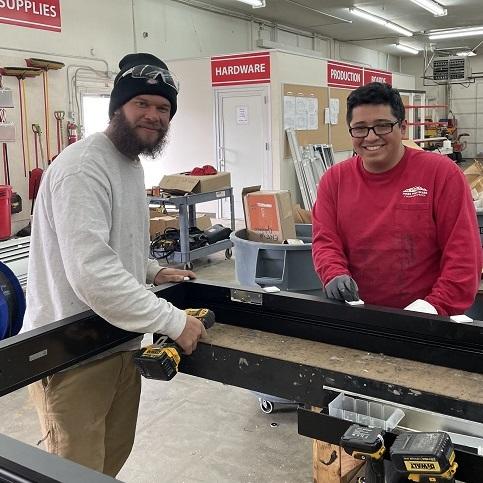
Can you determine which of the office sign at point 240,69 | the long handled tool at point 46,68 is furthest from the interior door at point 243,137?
the long handled tool at point 46,68

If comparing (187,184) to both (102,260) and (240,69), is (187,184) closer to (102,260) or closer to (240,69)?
(240,69)

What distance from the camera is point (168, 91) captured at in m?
1.67

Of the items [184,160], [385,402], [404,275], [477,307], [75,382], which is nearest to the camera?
[385,402]

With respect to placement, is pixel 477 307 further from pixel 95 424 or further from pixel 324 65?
pixel 324 65

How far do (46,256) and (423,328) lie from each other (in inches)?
39.4

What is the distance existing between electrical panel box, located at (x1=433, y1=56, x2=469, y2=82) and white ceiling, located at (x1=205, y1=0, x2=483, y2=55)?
0.84 metres

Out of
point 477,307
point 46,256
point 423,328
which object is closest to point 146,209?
point 46,256

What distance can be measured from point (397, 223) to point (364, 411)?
27.4 inches

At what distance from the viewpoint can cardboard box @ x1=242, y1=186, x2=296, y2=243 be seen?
364 centimetres

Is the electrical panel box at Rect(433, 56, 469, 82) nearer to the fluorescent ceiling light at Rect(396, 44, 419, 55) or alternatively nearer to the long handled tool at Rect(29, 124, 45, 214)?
the fluorescent ceiling light at Rect(396, 44, 419, 55)

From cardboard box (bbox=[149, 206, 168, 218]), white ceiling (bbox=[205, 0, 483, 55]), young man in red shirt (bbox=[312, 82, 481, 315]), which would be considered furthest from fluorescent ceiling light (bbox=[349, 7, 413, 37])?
young man in red shirt (bbox=[312, 82, 481, 315])

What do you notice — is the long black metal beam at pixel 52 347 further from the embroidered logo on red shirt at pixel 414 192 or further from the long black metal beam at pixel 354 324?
the embroidered logo on red shirt at pixel 414 192

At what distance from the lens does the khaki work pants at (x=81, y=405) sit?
5.20 feet

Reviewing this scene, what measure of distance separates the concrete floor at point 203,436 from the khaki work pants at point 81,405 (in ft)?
2.81
